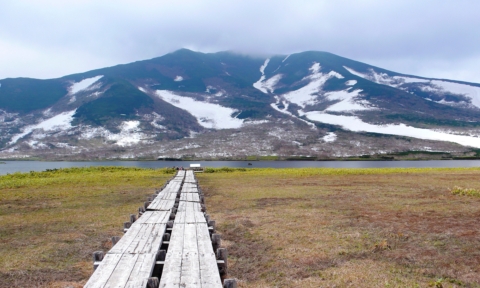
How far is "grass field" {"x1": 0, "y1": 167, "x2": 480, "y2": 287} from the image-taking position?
10336 mm

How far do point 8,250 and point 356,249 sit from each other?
494 inches

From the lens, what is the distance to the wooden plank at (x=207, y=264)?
6858mm

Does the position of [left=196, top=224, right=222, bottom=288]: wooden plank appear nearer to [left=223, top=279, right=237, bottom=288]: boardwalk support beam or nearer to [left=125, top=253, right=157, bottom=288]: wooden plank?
[left=223, top=279, right=237, bottom=288]: boardwalk support beam

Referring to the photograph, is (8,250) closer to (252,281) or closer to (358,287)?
(252,281)

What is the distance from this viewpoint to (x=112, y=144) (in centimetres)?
19688

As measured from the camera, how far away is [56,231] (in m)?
16.4

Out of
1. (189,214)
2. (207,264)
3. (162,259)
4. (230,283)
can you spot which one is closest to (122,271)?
(162,259)

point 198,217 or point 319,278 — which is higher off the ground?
point 198,217

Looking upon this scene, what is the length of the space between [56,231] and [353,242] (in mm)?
12900

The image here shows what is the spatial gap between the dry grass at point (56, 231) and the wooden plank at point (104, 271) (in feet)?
9.01

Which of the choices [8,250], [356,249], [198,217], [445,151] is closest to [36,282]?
[8,250]

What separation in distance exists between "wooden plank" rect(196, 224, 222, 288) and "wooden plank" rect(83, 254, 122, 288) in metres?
1.82

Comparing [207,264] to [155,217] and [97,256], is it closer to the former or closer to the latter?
[97,256]

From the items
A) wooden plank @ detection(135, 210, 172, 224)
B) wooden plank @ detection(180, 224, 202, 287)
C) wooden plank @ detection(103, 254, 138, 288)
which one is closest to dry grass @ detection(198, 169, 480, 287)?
wooden plank @ detection(180, 224, 202, 287)
